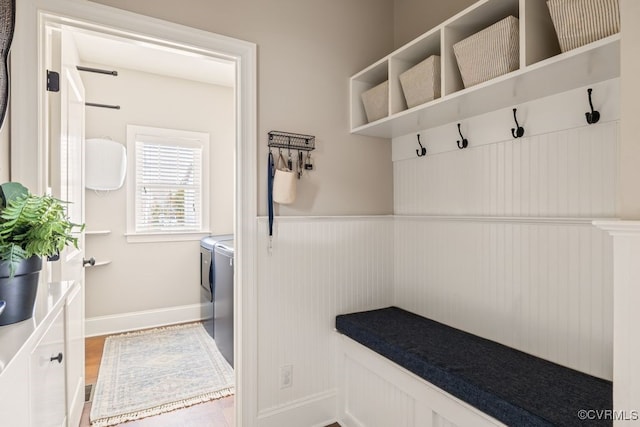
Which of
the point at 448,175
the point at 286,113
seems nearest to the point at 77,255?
the point at 286,113

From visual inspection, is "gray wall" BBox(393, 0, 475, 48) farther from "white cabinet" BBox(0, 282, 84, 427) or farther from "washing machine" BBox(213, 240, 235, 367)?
"white cabinet" BBox(0, 282, 84, 427)

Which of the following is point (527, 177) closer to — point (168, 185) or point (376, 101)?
point (376, 101)

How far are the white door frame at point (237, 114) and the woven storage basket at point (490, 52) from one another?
1019 mm

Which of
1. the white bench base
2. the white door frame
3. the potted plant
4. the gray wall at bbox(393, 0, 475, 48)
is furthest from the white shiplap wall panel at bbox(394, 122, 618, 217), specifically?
the potted plant

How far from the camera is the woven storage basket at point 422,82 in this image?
1.62 m

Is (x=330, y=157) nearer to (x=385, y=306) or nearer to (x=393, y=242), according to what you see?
(x=393, y=242)

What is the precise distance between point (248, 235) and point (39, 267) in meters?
0.95

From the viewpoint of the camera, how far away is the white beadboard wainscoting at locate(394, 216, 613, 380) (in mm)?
1344

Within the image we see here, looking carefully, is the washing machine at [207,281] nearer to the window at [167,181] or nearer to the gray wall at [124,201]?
the gray wall at [124,201]

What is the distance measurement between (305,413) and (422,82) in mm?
1877

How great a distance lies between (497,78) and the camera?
4.38 ft

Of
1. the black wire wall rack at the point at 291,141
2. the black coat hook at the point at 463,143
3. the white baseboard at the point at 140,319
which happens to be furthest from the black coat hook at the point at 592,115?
the white baseboard at the point at 140,319

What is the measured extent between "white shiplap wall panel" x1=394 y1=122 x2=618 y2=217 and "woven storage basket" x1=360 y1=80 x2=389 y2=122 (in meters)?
0.38

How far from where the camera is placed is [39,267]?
3.12 ft
